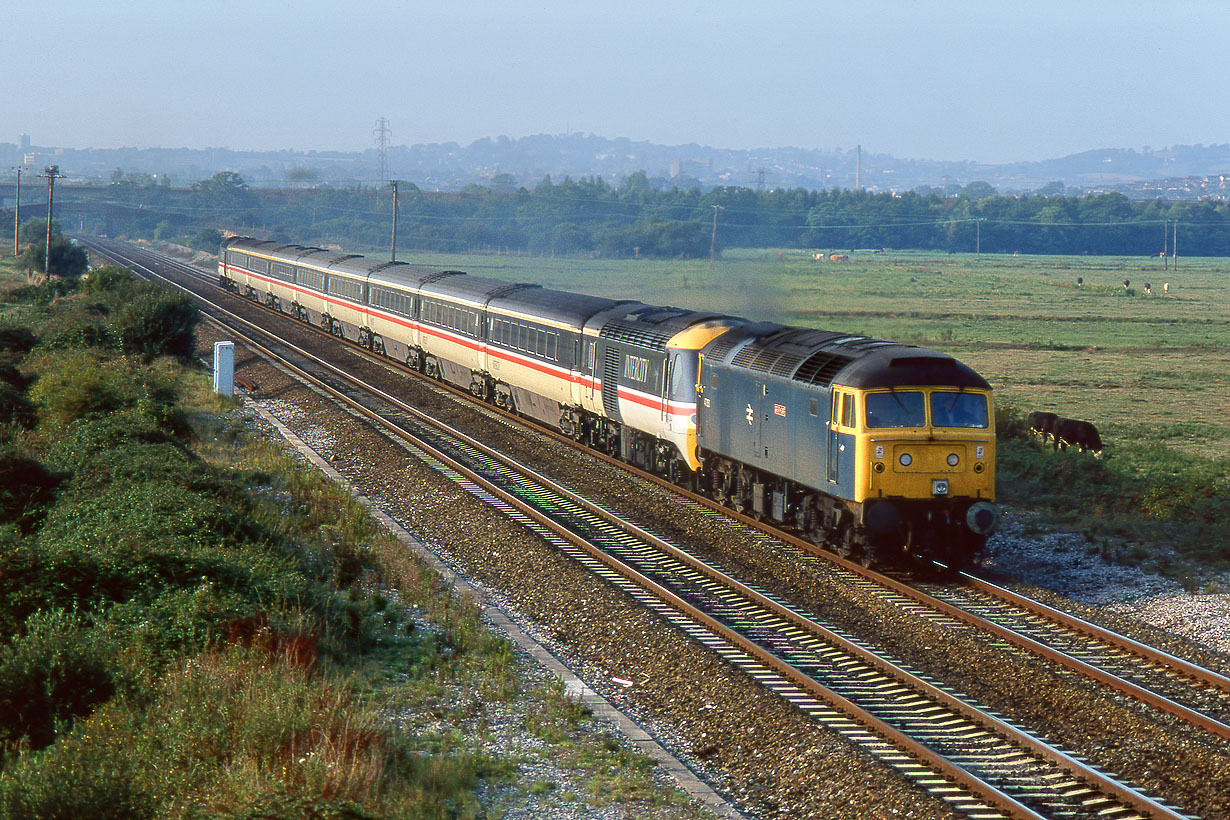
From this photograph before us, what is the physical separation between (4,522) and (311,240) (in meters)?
153

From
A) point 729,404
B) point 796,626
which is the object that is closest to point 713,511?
point 729,404

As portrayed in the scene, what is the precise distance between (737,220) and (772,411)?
141 meters

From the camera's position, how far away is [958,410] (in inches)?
707

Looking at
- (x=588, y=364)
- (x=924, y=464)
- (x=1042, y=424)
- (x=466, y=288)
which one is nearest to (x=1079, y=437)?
(x=1042, y=424)

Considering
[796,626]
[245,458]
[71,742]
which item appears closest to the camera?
[71,742]

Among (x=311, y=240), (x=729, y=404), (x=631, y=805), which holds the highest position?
(x=311, y=240)

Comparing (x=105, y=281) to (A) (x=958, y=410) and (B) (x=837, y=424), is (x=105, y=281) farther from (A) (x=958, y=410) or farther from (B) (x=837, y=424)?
(A) (x=958, y=410)

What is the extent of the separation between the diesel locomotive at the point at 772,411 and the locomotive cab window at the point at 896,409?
2 centimetres

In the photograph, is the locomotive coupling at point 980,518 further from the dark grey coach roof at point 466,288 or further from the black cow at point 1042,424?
the dark grey coach roof at point 466,288

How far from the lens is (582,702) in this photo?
499 inches

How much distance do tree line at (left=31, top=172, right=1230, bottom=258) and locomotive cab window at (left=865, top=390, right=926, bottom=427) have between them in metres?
116

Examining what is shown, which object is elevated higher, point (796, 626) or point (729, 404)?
point (729, 404)

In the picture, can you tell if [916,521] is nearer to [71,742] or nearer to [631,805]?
[631,805]

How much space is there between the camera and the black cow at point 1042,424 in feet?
95.3
